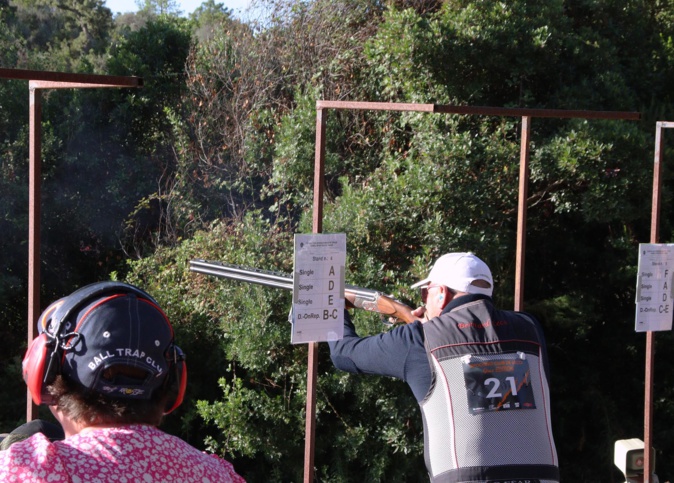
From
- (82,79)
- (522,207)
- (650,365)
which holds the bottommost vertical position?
(650,365)

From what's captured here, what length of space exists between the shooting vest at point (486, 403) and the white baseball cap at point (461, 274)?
16 cm

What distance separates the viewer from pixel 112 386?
1.45m

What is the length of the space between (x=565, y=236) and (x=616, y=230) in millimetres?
475

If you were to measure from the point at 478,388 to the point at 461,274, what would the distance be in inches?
19.9

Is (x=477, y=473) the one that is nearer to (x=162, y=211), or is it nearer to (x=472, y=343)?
(x=472, y=343)

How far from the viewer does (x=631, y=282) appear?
735cm

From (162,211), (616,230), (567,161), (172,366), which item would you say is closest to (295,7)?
(162,211)

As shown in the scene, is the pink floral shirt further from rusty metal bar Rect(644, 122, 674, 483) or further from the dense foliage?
the dense foliage

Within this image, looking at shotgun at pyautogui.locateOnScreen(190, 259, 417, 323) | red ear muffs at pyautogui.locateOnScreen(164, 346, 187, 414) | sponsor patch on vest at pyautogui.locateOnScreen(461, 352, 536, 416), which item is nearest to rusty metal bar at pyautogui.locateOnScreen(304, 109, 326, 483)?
shotgun at pyautogui.locateOnScreen(190, 259, 417, 323)

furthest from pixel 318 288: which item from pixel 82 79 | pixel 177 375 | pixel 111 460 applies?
pixel 111 460

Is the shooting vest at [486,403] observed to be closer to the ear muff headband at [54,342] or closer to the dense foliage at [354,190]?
the ear muff headband at [54,342]

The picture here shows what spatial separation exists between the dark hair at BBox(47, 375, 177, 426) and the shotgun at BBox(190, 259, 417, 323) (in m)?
2.31

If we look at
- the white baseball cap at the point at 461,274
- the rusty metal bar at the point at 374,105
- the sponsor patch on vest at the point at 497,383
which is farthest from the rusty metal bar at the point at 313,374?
the sponsor patch on vest at the point at 497,383

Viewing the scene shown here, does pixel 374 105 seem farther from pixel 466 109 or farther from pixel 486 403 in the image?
pixel 486 403
